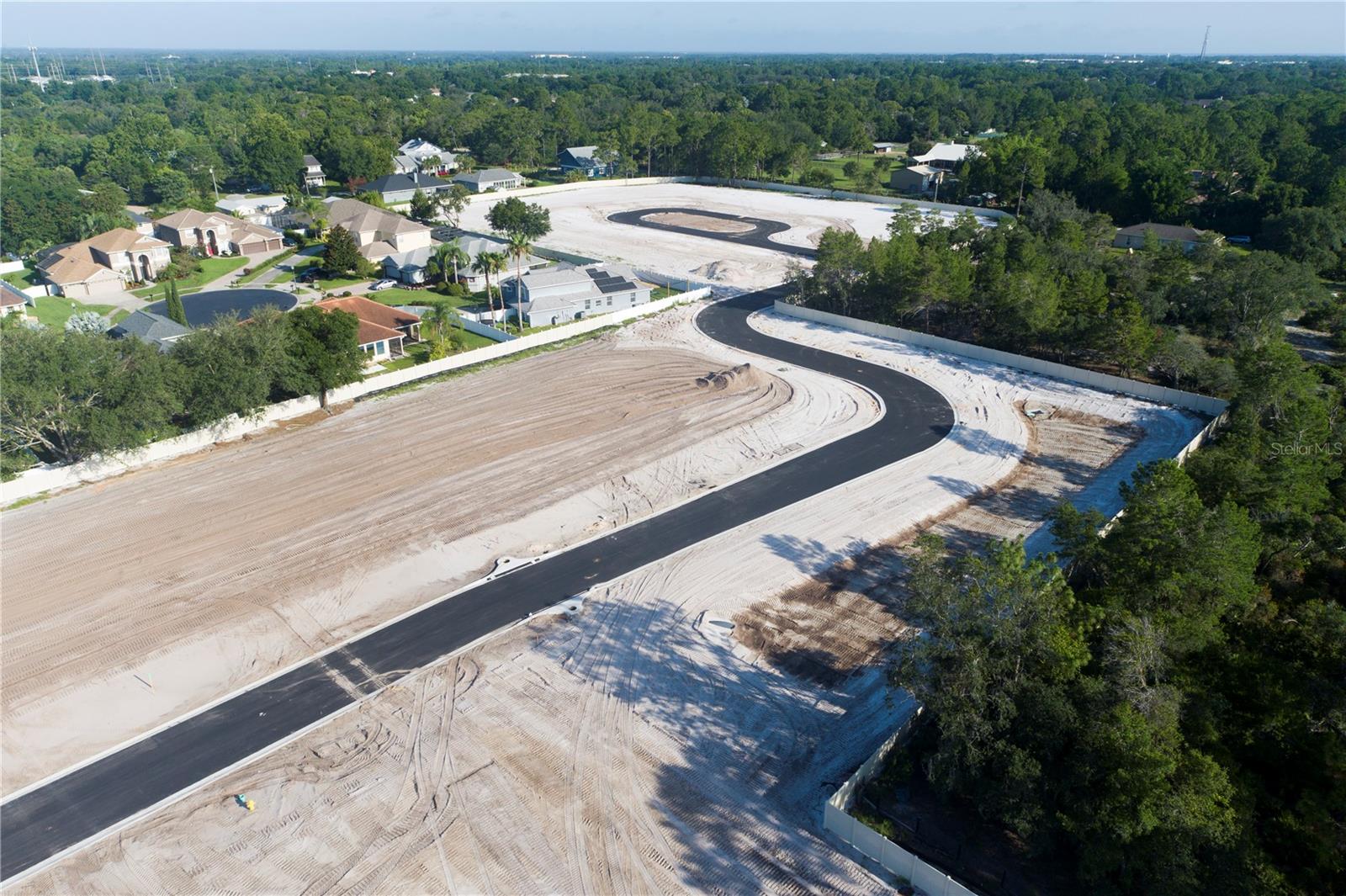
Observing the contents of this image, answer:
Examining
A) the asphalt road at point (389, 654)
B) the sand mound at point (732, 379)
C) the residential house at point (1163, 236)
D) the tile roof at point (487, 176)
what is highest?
the tile roof at point (487, 176)

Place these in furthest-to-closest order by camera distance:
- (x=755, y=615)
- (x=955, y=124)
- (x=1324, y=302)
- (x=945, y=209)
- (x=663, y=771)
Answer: (x=955, y=124), (x=945, y=209), (x=1324, y=302), (x=755, y=615), (x=663, y=771)

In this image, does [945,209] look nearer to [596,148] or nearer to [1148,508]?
[596,148]

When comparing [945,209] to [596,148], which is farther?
[596,148]

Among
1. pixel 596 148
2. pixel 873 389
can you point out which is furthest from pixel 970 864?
pixel 596 148

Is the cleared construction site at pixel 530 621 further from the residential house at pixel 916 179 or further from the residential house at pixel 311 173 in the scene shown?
the residential house at pixel 311 173

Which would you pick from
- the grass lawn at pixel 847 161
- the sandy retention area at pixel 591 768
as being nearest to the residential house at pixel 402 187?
the grass lawn at pixel 847 161

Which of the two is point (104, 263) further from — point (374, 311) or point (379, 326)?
point (379, 326)

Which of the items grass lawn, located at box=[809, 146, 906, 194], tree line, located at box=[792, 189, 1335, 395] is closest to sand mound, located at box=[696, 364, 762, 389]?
tree line, located at box=[792, 189, 1335, 395]

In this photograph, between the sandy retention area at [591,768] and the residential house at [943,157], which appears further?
the residential house at [943,157]
